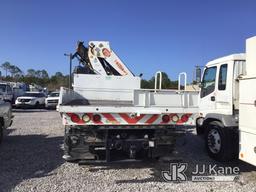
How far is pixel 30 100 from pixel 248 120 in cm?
2378

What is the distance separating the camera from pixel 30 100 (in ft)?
→ 87.4

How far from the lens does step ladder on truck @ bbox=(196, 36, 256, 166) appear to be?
225 inches

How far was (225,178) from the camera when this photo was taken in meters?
6.05

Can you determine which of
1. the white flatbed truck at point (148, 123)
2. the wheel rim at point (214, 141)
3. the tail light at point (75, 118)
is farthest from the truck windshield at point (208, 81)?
the tail light at point (75, 118)

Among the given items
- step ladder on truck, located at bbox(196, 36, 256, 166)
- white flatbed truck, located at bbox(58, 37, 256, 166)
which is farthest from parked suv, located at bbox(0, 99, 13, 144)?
step ladder on truck, located at bbox(196, 36, 256, 166)

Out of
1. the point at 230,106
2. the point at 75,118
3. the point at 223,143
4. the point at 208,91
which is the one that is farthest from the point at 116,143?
the point at 208,91

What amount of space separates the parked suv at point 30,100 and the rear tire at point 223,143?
72.4 feet

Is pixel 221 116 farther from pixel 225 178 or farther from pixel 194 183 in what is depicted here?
pixel 194 183

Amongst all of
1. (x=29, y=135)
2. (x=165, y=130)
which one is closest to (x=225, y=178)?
(x=165, y=130)

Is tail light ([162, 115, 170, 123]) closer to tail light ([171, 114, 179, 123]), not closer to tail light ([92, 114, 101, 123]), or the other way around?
tail light ([171, 114, 179, 123])

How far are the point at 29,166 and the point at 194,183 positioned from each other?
3.58 metres

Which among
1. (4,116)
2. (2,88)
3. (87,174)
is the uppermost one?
(2,88)

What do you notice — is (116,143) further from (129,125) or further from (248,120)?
(248,120)

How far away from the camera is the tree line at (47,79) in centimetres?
849
